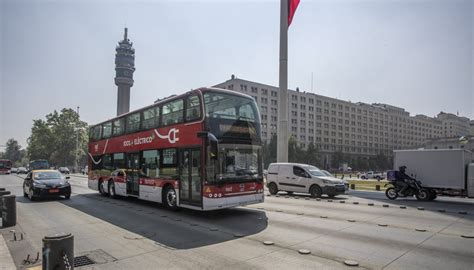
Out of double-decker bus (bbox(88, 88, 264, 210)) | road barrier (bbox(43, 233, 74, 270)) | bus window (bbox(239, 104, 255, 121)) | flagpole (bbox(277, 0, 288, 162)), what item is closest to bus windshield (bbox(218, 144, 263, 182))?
double-decker bus (bbox(88, 88, 264, 210))

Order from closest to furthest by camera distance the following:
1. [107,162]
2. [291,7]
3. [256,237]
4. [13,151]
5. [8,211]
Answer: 1. [256,237]
2. [8,211]
3. [107,162]
4. [291,7]
5. [13,151]

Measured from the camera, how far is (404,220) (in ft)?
34.4

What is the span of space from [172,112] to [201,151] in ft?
9.01

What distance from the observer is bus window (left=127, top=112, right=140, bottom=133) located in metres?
15.3

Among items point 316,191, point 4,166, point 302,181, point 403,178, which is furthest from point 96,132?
point 4,166

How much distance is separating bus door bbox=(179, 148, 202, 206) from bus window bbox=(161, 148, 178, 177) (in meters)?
0.52

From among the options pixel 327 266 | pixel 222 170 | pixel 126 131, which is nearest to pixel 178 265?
pixel 327 266

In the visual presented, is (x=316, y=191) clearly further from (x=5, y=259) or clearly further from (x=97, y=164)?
(x=5, y=259)

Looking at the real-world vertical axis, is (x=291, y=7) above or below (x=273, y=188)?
above

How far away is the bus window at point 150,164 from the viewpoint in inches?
525

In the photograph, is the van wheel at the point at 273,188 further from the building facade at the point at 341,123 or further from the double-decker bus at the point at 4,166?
the building facade at the point at 341,123

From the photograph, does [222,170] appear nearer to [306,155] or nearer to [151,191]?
[151,191]

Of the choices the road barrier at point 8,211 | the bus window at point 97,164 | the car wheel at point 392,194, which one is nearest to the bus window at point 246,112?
the road barrier at point 8,211

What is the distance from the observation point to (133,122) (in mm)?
15680
